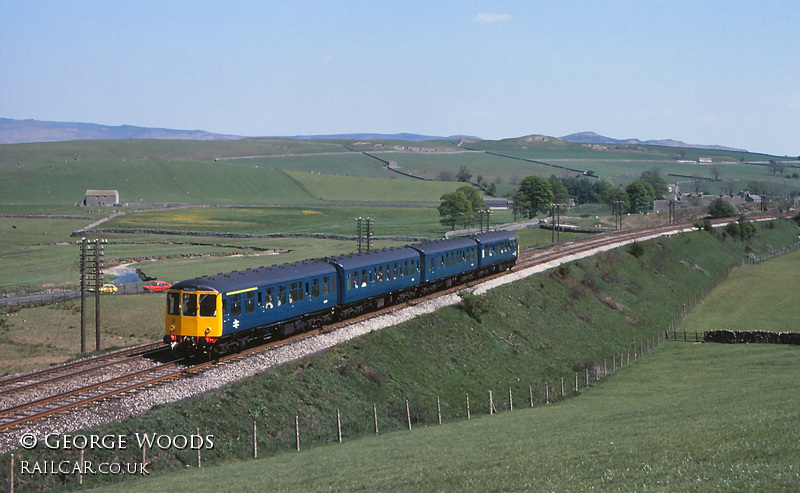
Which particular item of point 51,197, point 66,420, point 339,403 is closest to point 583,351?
point 339,403

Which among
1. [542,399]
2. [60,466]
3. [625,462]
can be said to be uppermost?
[625,462]

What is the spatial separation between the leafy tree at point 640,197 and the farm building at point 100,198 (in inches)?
4871

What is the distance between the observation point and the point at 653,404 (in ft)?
106

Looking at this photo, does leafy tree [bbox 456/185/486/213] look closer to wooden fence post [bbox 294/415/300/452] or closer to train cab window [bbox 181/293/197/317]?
train cab window [bbox 181/293/197/317]

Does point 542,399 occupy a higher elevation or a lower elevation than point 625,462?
lower

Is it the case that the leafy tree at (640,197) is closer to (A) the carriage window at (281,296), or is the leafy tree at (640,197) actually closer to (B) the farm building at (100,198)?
(B) the farm building at (100,198)

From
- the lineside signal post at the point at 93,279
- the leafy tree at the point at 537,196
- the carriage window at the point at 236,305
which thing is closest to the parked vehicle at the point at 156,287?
the lineside signal post at the point at 93,279

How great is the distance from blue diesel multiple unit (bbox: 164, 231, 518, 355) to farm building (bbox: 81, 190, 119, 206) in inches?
5843

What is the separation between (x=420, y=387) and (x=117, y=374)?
13498 millimetres

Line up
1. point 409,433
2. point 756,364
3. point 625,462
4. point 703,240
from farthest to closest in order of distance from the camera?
point 703,240 < point 756,364 < point 409,433 < point 625,462

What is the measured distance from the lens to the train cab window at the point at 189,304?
3094 cm

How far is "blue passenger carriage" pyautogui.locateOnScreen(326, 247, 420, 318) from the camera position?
4081cm

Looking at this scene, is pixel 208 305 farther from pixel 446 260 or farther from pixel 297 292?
pixel 446 260

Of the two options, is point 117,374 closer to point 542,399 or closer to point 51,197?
point 542,399
